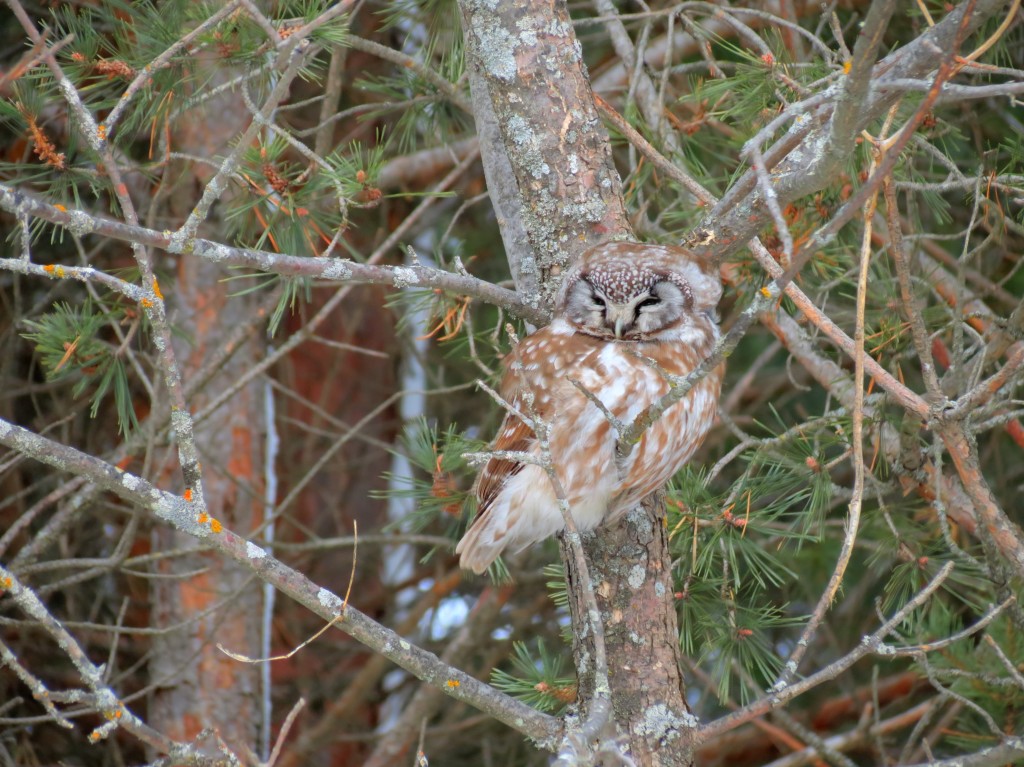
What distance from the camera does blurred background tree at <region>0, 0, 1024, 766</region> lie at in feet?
6.39

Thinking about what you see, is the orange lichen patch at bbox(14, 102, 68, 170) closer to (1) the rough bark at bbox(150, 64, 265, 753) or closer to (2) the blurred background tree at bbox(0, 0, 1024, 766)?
(2) the blurred background tree at bbox(0, 0, 1024, 766)

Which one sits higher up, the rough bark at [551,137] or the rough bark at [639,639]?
the rough bark at [551,137]

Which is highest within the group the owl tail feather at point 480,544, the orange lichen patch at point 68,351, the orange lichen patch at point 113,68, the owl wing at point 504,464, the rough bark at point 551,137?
the orange lichen patch at point 113,68

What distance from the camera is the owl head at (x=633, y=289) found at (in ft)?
8.52

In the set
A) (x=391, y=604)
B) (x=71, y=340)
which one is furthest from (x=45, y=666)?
(x=71, y=340)

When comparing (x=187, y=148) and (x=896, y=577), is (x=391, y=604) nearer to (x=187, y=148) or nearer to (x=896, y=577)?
(x=187, y=148)

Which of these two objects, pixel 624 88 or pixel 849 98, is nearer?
pixel 849 98

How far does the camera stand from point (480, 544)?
2.80m

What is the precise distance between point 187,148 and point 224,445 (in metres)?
1.13

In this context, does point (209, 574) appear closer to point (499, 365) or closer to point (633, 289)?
point (499, 365)

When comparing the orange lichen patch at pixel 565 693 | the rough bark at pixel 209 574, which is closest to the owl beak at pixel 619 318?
the orange lichen patch at pixel 565 693

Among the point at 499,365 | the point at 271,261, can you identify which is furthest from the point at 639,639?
the point at 499,365

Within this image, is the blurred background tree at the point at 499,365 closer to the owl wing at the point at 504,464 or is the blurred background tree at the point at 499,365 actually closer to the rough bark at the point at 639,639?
the rough bark at the point at 639,639

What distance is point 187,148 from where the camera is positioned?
4.14 m
